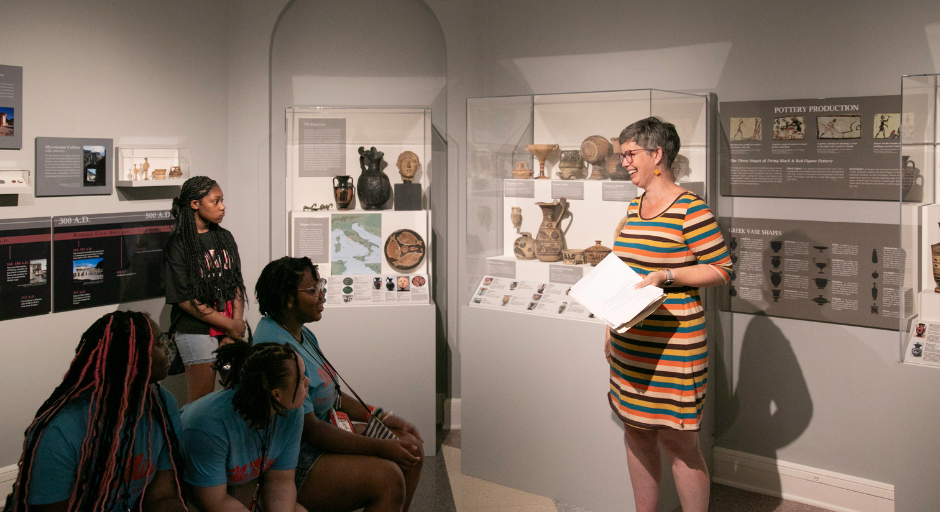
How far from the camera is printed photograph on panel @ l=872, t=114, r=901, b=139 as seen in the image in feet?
10.2

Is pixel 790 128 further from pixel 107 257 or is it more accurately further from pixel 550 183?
pixel 107 257

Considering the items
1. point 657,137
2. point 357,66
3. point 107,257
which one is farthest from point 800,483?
point 107,257

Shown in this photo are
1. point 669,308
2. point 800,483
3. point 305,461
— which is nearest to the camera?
point 305,461

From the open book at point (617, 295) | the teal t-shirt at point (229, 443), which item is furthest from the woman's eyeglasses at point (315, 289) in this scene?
the open book at point (617, 295)

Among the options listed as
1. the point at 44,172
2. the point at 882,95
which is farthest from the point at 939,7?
the point at 44,172

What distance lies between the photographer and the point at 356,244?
4.04 meters

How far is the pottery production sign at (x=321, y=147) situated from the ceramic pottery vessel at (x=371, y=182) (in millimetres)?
129

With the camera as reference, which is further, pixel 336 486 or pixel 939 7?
pixel 939 7

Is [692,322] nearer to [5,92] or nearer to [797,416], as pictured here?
[797,416]

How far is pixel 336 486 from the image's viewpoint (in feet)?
7.22

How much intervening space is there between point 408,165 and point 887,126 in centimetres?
245

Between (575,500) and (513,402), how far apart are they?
545 millimetres

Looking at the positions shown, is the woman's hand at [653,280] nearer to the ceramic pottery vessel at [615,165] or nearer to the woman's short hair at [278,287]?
the ceramic pottery vessel at [615,165]

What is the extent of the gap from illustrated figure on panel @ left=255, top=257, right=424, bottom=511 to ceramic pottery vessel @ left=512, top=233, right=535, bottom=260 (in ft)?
4.61
